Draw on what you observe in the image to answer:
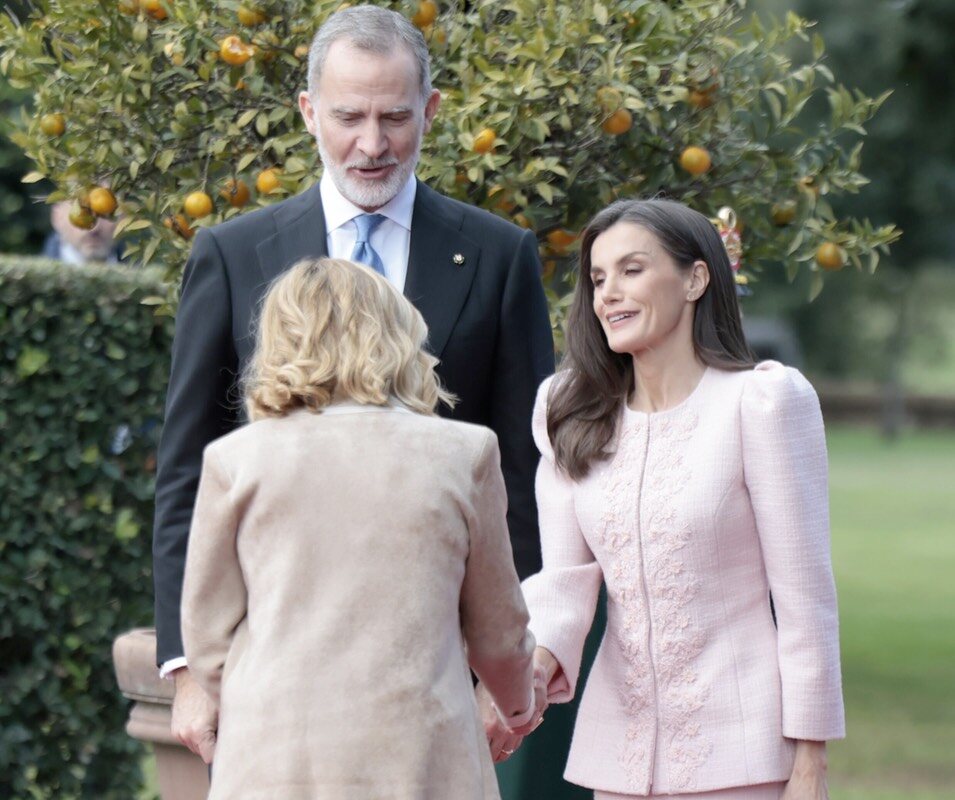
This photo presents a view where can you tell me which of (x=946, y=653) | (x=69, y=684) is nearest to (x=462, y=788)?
(x=69, y=684)

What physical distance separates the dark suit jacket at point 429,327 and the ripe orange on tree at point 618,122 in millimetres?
1035

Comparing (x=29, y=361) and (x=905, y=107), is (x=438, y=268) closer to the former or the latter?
(x=29, y=361)

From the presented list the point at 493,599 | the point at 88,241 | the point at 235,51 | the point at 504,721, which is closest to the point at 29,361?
the point at 235,51

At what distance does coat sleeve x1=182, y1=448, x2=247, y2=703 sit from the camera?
9.73 ft

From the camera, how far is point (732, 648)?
344cm

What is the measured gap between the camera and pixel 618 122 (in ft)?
16.4

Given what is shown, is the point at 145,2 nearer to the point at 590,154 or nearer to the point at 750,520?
the point at 590,154

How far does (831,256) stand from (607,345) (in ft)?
5.66

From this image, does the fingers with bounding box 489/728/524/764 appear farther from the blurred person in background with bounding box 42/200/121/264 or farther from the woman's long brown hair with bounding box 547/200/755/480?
the blurred person in background with bounding box 42/200/121/264

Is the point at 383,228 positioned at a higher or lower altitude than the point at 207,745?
higher

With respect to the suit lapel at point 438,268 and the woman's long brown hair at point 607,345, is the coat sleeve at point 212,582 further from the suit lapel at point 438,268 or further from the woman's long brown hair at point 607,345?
the suit lapel at point 438,268

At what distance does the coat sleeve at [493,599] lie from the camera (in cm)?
305

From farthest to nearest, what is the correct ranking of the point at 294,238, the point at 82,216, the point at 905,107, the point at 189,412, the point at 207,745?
the point at 905,107, the point at 82,216, the point at 294,238, the point at 189,412, the point at 207,745

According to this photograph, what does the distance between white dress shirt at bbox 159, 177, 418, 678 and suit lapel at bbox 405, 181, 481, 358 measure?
0.02 m
